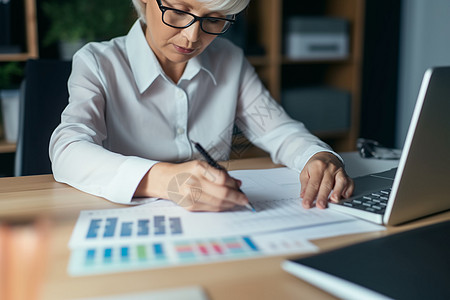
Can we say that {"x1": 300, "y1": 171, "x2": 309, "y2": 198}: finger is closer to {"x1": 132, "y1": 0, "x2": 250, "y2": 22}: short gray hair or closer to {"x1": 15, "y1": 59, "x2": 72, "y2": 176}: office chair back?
{"x1": 132, "y1": 0, "x2": 250, "y2": 22}: short gray hair

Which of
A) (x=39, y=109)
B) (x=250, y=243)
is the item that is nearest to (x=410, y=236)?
(x=250, y=243)

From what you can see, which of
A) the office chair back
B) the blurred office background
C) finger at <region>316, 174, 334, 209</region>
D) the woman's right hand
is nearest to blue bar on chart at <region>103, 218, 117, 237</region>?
the woman's right hand

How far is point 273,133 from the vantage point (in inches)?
Result: 49.7

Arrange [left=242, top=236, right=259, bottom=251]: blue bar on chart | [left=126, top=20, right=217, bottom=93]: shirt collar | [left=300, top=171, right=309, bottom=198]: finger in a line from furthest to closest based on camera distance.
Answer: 1. [left=126, top=20, right=217, bottom=93]: shirt collar
2. [left=300, top=171, right=309, bottom=198]: finger
3. [left=242, top=236, right=259, bottom=251]: blue bar on chart

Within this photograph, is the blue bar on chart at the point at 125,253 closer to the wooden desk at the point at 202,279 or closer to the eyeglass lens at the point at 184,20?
the wooden desk at the point at 202,279

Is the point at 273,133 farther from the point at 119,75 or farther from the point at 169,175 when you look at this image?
the point at 169,175

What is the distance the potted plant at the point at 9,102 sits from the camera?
2.01 metres

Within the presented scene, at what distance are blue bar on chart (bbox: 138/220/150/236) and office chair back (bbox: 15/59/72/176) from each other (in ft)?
2.29

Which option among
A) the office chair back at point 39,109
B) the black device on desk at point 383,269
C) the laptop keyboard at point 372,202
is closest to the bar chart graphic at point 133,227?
the black device on desk at point 383,269

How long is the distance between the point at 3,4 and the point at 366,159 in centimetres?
170

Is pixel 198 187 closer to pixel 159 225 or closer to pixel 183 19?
pixel 159 225

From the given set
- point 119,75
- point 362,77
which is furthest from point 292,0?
point 119,75

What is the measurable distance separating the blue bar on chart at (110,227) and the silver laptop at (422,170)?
0.35 m

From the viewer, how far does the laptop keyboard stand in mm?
724
